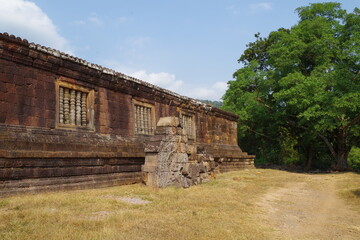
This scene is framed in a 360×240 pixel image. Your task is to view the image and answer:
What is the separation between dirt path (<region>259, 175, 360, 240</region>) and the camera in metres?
5.47

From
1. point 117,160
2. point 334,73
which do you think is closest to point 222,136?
point 334,73

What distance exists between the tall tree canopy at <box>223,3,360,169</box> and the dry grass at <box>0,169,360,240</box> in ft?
40.7

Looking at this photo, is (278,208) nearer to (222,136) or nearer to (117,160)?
(117,160)

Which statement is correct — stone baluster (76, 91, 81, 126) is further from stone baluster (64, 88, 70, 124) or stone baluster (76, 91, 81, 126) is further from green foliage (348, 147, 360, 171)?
green foliage (348, 147, 360, 171)

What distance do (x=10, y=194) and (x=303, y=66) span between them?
2149 cm

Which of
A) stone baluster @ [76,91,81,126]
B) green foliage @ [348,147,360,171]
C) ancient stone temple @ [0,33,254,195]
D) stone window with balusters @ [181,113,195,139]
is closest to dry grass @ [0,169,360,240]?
ancient stone temple @ [0,33,254,195]

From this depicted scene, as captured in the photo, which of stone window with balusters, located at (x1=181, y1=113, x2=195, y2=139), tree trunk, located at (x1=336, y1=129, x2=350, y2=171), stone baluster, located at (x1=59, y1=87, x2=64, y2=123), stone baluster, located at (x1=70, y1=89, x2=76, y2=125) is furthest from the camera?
tree trunk, located at (x1=336, y1=129, x2=350, y2=171)

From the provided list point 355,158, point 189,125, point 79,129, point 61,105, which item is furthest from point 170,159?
point 355,158

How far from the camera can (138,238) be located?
14.9 feet

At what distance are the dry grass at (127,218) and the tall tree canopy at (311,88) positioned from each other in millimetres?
12408

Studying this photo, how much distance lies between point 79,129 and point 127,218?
5263mm

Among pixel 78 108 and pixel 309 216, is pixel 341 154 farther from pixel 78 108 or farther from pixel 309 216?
pixel 78 108

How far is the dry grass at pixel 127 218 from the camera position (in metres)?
4.64

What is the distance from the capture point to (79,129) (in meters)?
10.1
